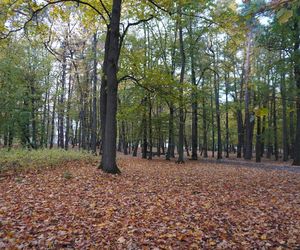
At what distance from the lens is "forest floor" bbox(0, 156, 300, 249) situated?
4.70m

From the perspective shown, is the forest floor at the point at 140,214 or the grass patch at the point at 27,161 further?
the grass patch at the point at 27,161

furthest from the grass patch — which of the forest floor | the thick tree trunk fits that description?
the thick tree trunk

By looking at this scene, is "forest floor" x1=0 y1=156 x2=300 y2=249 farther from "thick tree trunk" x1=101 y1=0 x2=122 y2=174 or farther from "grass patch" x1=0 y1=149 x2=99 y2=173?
"grass patch" x1=0 y1=149 x2=99 y2=173

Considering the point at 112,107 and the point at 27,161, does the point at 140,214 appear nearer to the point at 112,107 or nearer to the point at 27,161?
the point at 112,107

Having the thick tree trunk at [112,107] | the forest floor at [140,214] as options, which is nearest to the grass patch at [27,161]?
the forest floor at [140,214]

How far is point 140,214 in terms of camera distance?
19.7 feet

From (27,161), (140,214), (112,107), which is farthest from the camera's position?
(27,161)

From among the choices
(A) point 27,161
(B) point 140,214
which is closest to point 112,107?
(A) point 27,161

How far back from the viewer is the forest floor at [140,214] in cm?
470

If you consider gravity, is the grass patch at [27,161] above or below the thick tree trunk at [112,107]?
below

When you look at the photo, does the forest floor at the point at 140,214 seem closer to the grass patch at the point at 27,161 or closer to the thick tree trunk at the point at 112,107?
the thick tree trunk at the point at 112,107

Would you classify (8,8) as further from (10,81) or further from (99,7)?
(10,81)

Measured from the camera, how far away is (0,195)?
710 cm

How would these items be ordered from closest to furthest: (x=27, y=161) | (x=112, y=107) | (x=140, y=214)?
(x=140, y=214) → (x=112, y=107) → (x=27, y=161)
